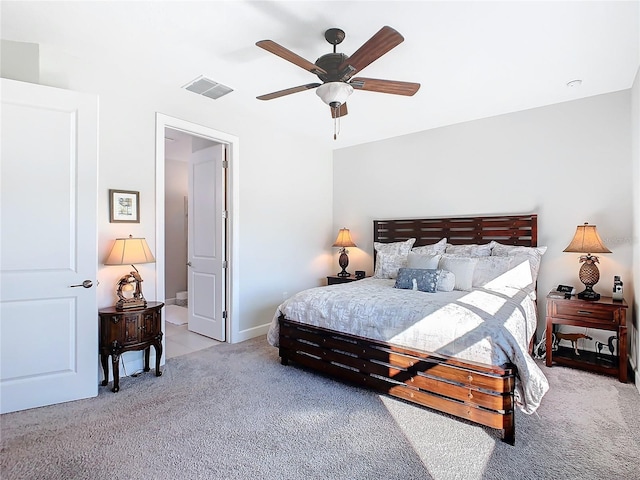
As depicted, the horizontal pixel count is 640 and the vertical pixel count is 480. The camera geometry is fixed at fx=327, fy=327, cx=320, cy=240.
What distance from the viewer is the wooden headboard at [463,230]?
377 cm

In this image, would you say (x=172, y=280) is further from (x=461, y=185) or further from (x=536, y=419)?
(x=536, y=419)

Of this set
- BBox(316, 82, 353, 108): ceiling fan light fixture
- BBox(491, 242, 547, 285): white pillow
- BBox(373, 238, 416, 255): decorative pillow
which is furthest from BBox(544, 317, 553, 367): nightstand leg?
BBox(316, 82, 353, 108): ceiling fan light fixture

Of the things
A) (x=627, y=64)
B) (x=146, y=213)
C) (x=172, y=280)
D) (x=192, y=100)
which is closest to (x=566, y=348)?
(x=627, y=64)

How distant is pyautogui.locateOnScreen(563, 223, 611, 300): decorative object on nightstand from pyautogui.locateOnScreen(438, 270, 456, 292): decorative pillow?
3.91 ft

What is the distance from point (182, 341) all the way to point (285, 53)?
3.48 metres

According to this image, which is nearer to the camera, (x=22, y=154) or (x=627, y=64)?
(x=22, y=154)

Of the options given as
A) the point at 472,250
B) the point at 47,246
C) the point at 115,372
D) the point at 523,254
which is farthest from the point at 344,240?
the point at 47,246

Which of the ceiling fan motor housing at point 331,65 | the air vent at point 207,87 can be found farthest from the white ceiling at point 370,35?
the ceiling fan motor housing at point 331,65

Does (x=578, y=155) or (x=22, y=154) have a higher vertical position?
(x=578, y=155)

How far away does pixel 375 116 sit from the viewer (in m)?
4.07

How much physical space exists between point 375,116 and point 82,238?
3339mm

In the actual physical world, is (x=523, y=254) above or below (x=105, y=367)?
above

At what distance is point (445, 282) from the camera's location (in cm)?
325

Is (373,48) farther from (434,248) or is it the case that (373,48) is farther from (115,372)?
(115,372)
